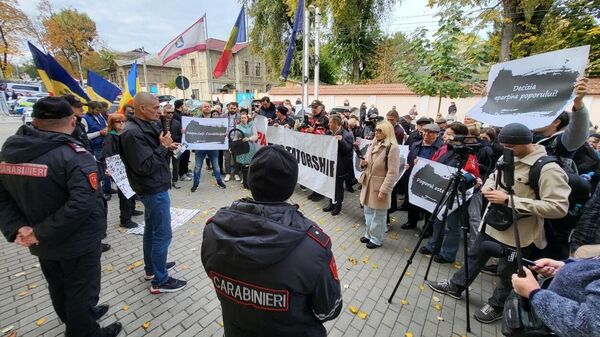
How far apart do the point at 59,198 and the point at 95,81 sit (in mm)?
5784

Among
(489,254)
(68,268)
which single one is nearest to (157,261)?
(68,268)

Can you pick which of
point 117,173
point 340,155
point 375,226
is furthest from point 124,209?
point 375,226

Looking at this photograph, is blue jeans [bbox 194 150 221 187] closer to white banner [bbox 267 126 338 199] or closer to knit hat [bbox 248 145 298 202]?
white banner [bbox 267 126 338 199]

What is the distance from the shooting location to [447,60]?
26.1ft

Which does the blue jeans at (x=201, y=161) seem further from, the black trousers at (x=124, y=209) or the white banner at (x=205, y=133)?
the black trousers at (x=124, y=209)

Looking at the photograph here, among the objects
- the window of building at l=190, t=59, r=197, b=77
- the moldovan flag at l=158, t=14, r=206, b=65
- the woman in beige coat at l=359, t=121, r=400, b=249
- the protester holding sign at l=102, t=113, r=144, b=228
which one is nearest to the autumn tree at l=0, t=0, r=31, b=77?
the window of building at l=190, t=59, r=197, b=77

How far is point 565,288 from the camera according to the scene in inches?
52.4

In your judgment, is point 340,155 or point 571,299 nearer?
point 571,299

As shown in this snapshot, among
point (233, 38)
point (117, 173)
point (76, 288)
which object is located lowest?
point (76, 288)

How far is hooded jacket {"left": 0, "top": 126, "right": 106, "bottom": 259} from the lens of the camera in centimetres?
204

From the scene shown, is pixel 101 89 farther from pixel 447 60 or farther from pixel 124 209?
pixel 447 60

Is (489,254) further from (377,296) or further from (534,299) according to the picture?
(534,299)

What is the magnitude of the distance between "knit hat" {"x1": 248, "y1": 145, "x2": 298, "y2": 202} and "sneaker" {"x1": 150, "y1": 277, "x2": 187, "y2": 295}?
2.62 meters

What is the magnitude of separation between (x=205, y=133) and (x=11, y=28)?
36458 mm
